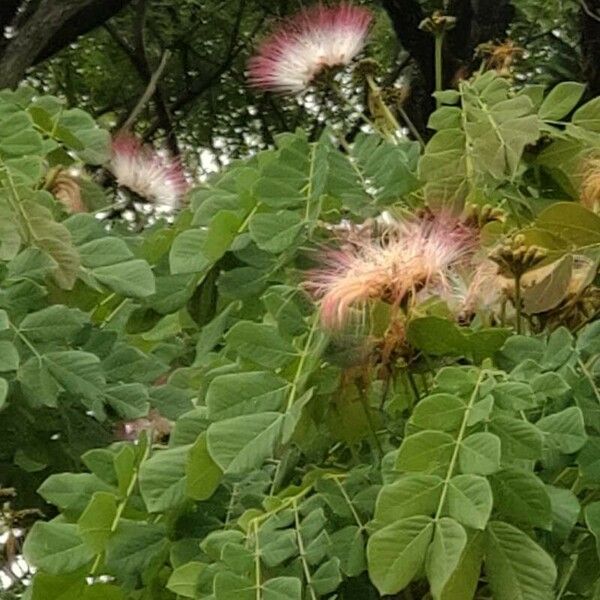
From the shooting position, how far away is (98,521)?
762 mm

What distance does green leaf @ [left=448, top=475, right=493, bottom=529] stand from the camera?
0.60m

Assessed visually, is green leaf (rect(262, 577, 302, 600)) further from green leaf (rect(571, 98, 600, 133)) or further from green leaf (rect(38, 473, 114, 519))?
green leaf (rect(571, 98, 600, 133))

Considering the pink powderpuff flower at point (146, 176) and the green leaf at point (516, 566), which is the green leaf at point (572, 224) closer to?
the green leaf at point (516, 566)

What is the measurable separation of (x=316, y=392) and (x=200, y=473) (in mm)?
79

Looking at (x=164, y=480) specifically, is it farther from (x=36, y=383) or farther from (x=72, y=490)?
(x=36, y=383)

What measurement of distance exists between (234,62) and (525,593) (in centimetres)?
358

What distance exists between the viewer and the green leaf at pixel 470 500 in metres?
0.60

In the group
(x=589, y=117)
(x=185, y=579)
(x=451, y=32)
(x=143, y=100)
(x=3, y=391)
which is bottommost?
(x=185, y=579)

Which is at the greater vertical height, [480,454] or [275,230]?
[275,230]

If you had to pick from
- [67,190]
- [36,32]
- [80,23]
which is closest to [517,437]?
[67,190]

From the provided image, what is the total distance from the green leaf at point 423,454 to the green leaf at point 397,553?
1.6 inches

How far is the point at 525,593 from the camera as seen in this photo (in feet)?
2.00

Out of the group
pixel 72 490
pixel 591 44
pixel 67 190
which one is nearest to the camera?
pixel 72 490

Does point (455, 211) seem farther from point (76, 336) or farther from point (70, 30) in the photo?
point (70, 30)
